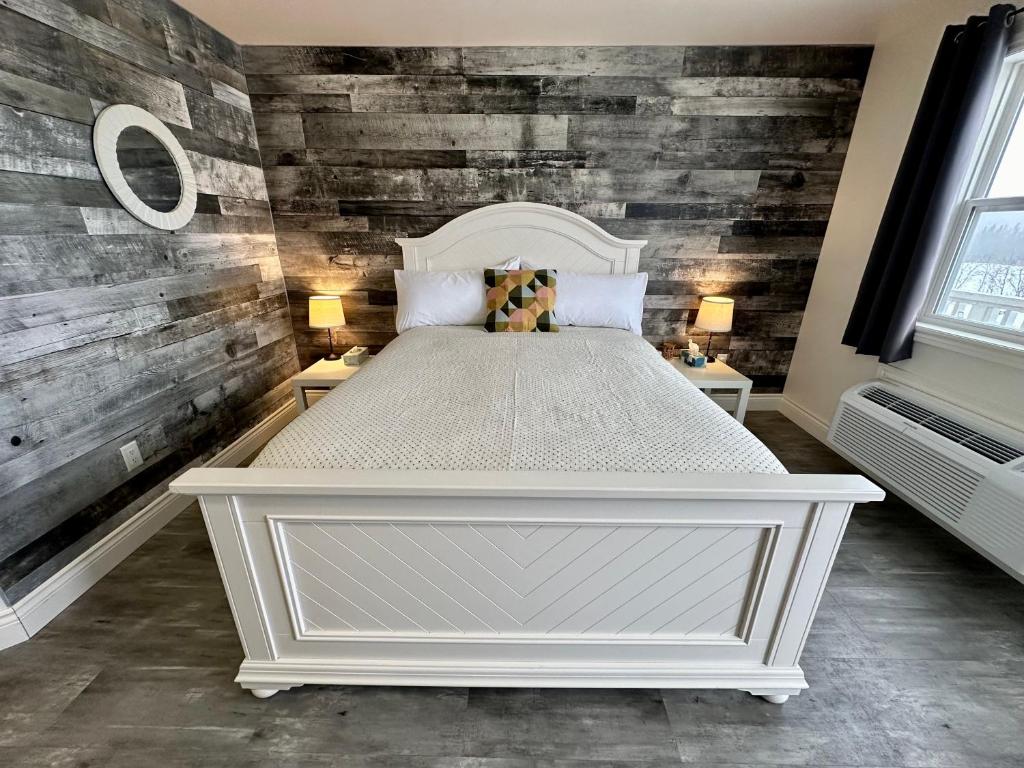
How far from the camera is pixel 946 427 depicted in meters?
1.77

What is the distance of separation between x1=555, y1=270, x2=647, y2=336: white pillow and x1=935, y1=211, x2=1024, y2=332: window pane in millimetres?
1472

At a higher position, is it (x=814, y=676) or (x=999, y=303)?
(x=999, y=303)

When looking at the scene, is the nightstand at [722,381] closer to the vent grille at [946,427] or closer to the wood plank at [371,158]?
the vent grille at [946,427]

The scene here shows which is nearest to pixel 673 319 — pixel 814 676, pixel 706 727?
pixel 814 676

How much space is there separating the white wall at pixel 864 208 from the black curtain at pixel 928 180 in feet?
0.63

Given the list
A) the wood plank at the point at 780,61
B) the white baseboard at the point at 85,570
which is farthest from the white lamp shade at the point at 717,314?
the white baseboard at the point at 85,570

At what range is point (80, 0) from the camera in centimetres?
150

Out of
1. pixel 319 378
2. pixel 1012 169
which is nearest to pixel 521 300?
pixel 319 378

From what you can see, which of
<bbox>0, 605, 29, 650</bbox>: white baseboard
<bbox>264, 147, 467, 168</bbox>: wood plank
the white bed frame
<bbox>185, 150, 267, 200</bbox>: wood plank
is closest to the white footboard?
the white bed frame

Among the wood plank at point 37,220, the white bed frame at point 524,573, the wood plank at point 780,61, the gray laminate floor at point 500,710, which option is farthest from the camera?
the wood plank at point 780,61

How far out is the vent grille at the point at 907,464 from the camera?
1.62 m

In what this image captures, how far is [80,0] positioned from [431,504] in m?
2.26

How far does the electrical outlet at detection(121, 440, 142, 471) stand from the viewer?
66.3 inches

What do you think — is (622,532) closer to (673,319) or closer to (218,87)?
(673,319)
